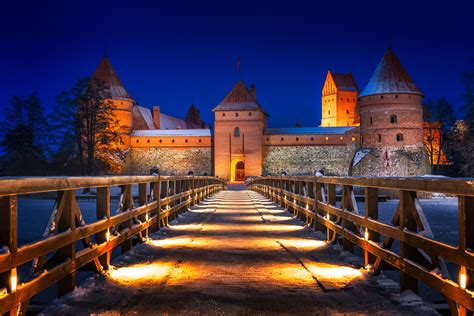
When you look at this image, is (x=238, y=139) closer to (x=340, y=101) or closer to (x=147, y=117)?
(x=147, y=117)

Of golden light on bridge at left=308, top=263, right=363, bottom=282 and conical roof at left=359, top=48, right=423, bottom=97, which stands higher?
conical roof at left=359, top=48, right=423, bottom=97

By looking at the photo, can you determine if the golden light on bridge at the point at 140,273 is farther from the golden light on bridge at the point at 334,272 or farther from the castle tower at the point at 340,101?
the castle tower at the point at 340,101

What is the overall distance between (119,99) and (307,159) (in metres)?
25.5

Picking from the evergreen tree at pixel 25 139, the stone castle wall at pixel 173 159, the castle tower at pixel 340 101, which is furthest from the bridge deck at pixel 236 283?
the castle tower at pixel 340 101

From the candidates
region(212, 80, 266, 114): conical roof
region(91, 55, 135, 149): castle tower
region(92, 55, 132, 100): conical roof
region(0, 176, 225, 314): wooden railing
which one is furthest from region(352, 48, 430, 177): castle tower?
region(0, 176, 225, 314): wooden railing

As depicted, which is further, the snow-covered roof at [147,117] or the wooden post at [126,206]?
the snow-covered roof at [147,117]

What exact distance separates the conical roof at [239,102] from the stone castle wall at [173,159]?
5.92 meters

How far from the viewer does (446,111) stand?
63.5 meters

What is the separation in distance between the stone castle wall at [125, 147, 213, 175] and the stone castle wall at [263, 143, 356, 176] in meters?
7.90

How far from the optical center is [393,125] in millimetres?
53594

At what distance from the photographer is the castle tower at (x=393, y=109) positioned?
53312mm

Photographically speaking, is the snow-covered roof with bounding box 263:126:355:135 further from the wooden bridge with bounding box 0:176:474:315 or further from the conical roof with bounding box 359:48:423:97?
the wooden bridge with bounding box 0:176:474:315

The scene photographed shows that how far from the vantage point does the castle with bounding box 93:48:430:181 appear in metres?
54.4

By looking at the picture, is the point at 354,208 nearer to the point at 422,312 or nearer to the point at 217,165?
the point at 422,312
